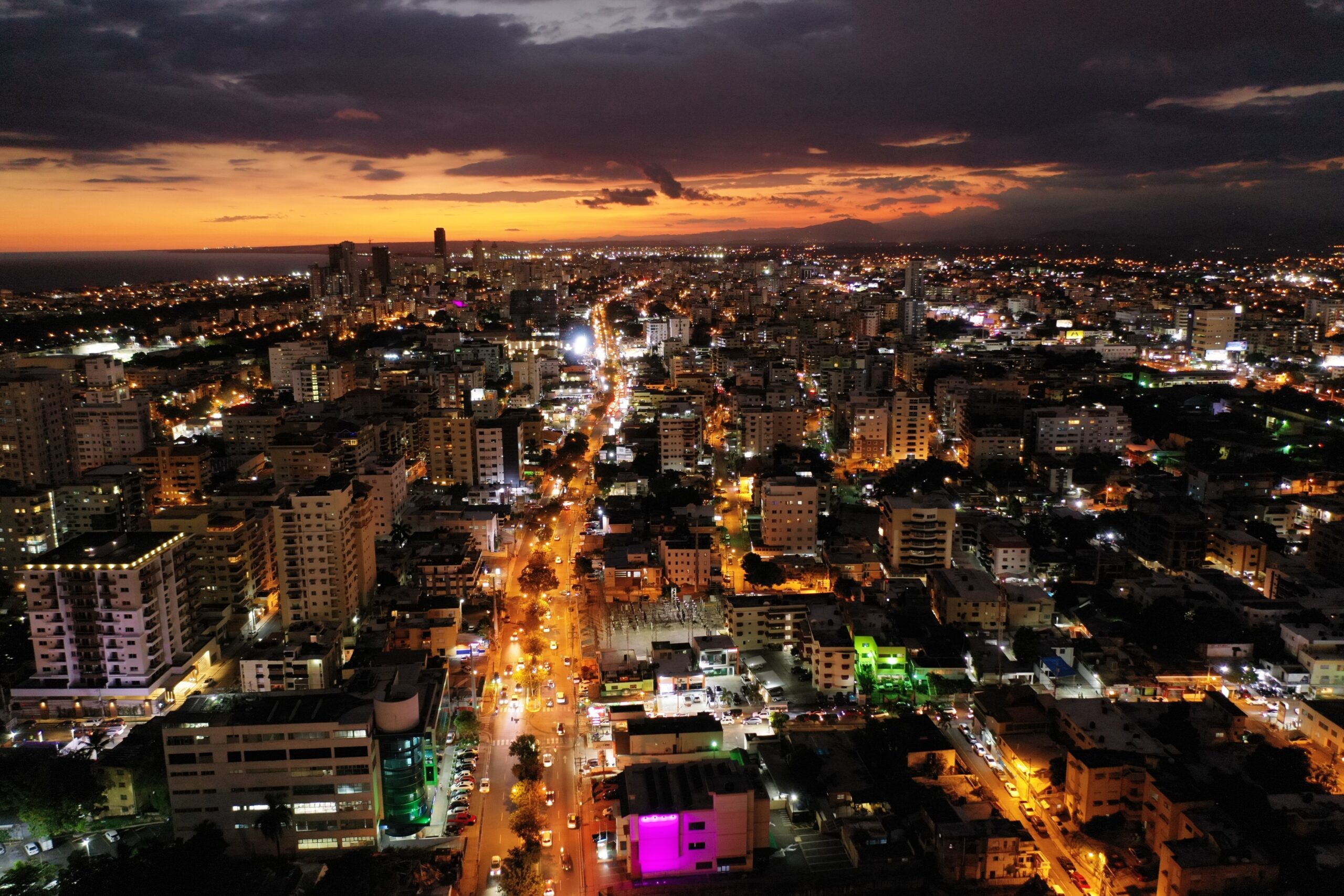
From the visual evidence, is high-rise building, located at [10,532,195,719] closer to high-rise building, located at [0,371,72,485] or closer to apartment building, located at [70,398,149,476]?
high-rise building, located at [0,371,72,485]

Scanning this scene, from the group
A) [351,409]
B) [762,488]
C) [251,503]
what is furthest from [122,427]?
[762,488]

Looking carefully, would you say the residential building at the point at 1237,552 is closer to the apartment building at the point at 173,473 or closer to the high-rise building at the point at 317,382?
the apartment building at the point at 173,473

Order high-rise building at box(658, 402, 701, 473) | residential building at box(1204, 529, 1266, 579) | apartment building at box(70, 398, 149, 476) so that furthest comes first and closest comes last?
high-rise building at box(658, 402, 701, 473) < apartment building at box(70, 398, 149, 476) < residential building at box(1204, 529, 1266, 579)

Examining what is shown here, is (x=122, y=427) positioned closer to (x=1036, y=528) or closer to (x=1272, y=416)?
(x=1036, y=528)

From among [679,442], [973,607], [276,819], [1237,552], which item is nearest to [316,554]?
[276,819]

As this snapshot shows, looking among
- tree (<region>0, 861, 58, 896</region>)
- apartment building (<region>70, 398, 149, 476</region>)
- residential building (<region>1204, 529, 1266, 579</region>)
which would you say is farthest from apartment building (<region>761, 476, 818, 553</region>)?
apartment building (<region>70, 398, 149, 476</region>)

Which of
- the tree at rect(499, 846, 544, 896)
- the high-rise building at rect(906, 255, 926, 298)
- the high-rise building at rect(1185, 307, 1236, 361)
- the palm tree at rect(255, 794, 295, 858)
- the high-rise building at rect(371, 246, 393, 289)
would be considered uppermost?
the high-rise building at rect(371, 246, 393, 289)
